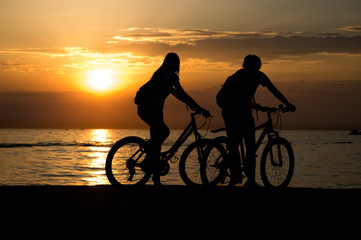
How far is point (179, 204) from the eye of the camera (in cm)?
714

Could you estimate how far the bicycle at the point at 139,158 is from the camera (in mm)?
8352

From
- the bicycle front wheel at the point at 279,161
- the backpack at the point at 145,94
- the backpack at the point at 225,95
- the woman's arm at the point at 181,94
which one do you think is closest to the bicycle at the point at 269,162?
the bicycle front wheel at the point at 279,161

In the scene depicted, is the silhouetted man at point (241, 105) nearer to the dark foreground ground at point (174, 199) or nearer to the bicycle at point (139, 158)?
the bicycle at point (139, 158)

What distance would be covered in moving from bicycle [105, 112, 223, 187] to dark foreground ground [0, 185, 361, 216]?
0.23 metres

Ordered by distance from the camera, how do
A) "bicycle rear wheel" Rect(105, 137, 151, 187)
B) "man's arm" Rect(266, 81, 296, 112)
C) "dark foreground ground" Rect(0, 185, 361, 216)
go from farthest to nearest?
"man's arm" Rect(266, 81, 296, 112)
"bicycle rear wheel" Rect(105, 137, 151, 187)
"dark foreground ground" Rect(0, 185, 361, 216)

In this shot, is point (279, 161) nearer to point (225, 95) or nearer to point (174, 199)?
point (225, 95)

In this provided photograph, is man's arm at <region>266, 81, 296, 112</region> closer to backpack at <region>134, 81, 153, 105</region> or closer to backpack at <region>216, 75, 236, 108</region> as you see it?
backpack at <region>216, 75, 236, 108</region>

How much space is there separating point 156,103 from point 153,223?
2.76 meters

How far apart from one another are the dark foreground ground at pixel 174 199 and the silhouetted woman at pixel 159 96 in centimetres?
100

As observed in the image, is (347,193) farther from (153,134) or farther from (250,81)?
(153,134)

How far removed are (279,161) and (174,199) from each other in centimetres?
253

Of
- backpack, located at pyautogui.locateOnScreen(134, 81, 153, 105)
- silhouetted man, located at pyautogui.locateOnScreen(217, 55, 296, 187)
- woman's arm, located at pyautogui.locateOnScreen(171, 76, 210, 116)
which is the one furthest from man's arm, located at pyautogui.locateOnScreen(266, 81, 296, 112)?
backpack, located at pyautogui.locateOnScreen(134, 81, 153, 105)

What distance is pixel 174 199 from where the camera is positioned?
7.61m

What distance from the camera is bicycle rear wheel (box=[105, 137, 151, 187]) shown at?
8.33 m
